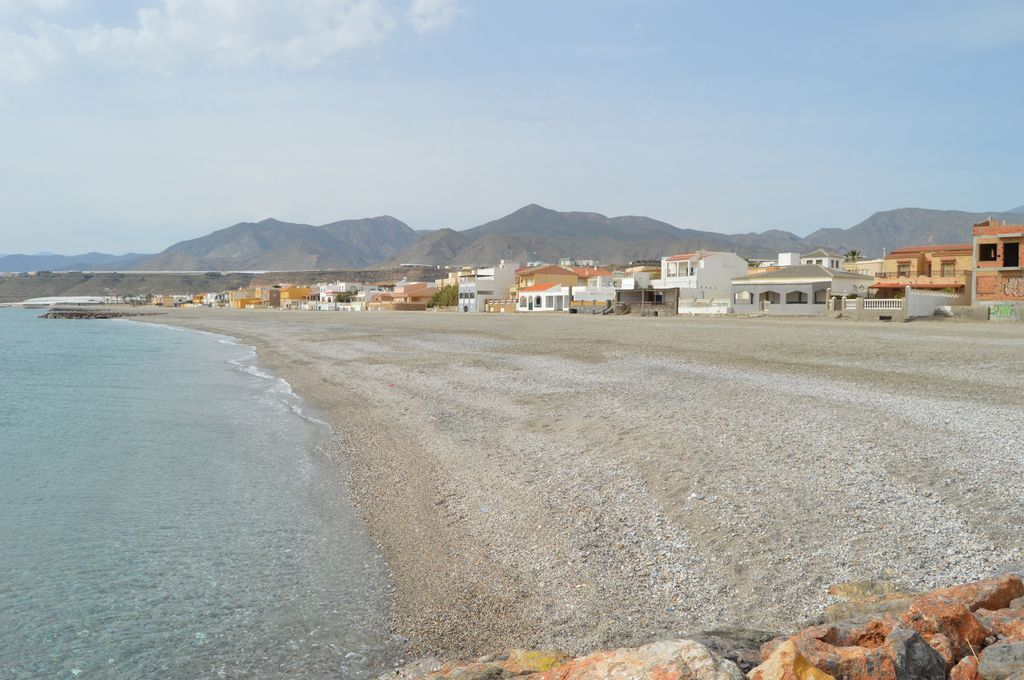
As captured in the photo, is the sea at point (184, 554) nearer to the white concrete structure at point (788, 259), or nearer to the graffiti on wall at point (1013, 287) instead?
the graffiti on wall at point (1013, 287)

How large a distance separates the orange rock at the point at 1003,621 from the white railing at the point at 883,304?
125 feet

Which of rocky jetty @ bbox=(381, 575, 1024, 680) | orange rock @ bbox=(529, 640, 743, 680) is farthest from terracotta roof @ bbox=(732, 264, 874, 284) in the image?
orange rock @ bbox=(529, 640, 743, 680)

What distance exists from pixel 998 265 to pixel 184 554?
43104 millimetres

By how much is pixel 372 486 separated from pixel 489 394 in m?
6.62

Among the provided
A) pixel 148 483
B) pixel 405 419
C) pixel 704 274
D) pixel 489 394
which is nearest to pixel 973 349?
pixel 489 394

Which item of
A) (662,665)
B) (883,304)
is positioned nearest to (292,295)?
(883,304)

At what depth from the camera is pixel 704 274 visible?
62000 millimetres

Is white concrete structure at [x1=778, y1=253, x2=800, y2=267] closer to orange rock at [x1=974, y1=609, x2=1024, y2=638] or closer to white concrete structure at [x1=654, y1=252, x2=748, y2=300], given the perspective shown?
white concrete structure at [x1=654, y1=252, x2=748, y2=300]

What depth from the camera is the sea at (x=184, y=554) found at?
564 cm

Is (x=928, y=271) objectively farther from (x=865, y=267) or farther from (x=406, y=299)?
(x=406, y=299)

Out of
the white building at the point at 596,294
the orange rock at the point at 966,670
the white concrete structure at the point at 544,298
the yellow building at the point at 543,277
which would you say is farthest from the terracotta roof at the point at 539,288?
the orange rock at the point at 966,670

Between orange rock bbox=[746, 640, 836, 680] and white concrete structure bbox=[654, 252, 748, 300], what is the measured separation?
192 ft

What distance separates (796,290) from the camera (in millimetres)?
49625

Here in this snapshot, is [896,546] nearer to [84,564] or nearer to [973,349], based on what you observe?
[84,564]
